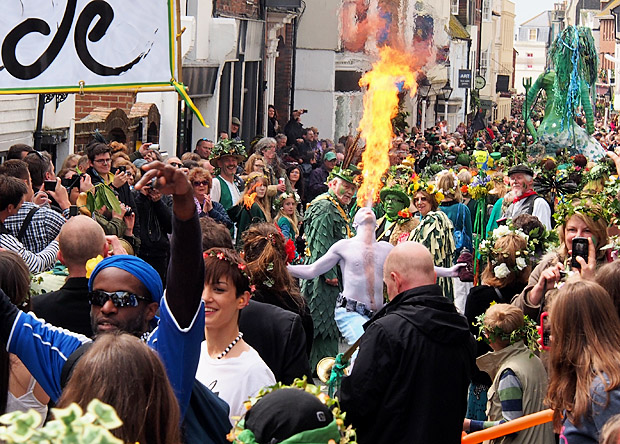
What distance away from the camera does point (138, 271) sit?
4031 millimetres

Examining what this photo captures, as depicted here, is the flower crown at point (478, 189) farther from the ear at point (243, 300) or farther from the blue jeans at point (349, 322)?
the ear at point (243, 300)

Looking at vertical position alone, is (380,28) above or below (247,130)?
above

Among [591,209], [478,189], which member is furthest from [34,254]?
[478,189]

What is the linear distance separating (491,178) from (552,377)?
1041 centimetres

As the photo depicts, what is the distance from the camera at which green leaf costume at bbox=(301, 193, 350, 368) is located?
9.23 metres

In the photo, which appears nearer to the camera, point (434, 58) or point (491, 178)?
point (491, 178)

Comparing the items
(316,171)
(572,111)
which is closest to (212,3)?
(316,171)

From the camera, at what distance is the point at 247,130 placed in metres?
26.1

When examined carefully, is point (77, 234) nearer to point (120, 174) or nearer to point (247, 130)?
point (120, 174)

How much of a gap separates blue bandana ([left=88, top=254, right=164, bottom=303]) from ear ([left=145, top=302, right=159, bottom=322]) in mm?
18

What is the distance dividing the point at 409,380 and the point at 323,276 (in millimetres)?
4528

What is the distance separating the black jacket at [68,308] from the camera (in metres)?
4.97

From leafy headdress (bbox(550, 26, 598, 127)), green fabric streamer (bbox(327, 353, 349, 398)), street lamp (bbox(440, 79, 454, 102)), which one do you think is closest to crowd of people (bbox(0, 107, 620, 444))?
green fabric streamer (bbox(327, 353, 349, 398))

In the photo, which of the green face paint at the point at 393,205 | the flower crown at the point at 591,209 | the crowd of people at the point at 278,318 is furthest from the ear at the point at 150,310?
the green face paint at the point at 393,205
